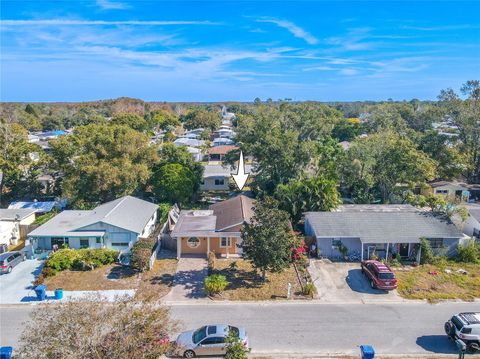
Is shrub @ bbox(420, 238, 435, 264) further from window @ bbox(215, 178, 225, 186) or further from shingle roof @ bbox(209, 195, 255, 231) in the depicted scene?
window @ bbox(215, 178, 225, 186)

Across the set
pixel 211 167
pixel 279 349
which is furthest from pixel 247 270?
pixel 211 167

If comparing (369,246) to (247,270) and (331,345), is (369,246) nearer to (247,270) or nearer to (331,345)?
(247,270)

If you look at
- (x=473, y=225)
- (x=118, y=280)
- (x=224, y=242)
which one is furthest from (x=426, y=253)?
(x=118, y=280)

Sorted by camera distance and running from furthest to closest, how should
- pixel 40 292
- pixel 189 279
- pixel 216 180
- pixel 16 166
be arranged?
1. pixel 216 180
2. pixel 16 166
3. pixel 189 279
4. pixel 40 292

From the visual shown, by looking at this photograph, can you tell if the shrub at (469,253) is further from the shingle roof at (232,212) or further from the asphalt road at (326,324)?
the shingle roof at (232,212)

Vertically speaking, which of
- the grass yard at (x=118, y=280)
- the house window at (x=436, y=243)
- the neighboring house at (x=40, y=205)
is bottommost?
the grass yard at (x=118, y=280)

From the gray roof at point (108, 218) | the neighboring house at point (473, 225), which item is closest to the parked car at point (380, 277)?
the neighboring house at point (473, 225)

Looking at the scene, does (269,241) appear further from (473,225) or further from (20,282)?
→ (473,225)

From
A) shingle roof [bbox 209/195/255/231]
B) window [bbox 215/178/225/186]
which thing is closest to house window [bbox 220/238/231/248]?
shingle roof [bbox 209/195/255/231]
